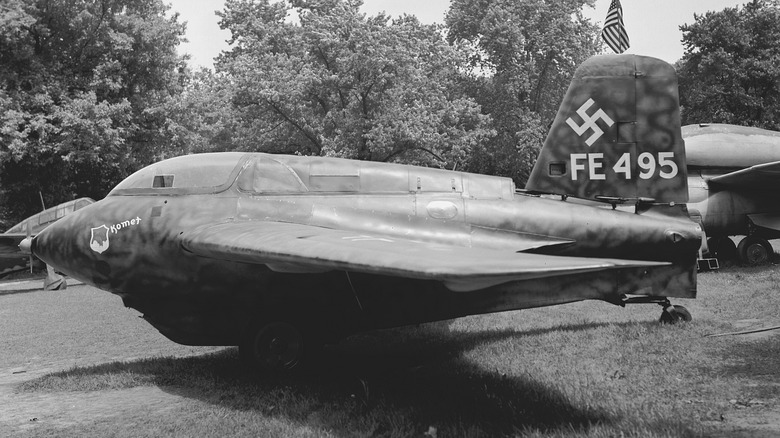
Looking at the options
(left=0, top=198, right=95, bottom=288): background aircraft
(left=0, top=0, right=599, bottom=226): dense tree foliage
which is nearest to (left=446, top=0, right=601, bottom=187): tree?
(left=0, top=0, right=599, bottom=226): dense tree foliage

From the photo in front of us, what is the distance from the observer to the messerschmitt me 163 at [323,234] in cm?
730

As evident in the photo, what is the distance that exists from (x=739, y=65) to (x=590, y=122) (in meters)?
38.7

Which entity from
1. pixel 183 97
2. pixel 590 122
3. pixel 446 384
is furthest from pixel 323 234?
pixel 183 97

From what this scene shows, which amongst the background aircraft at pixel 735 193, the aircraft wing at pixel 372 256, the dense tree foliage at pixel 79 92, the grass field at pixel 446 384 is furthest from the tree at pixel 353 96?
the aircraft wing at pixel 372 256

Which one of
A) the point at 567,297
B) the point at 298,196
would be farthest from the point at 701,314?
the point at 298,196

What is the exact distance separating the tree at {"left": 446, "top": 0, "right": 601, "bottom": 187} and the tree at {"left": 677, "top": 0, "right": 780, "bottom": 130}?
808 cm

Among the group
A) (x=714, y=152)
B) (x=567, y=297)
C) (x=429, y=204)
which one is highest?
(x=714, y=152)

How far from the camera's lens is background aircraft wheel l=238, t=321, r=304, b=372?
24.2ft

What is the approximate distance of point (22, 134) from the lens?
25.5 metres

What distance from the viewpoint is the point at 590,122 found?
9.23 meters

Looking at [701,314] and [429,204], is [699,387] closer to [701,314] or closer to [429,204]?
[429,204]

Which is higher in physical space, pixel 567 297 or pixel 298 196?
pixel 298 196

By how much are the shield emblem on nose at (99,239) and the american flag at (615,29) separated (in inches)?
681

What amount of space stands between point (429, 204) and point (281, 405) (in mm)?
3396
